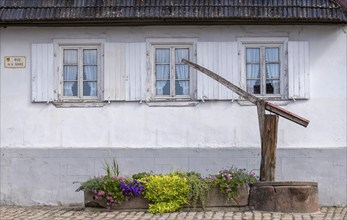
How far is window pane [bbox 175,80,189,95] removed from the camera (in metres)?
14.5

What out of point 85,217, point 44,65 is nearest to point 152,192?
point 85,217

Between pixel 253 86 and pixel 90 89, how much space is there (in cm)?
320

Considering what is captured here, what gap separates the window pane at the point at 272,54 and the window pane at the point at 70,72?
3.75 m

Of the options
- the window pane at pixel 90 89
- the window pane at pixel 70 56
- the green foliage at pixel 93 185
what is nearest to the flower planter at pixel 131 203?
the green foliage at pixel 93 185

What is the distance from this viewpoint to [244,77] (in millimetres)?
14352

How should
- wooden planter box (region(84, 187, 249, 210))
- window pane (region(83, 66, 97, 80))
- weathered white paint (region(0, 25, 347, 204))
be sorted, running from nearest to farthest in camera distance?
wooden planter box (region(84, 187, 249, 210))
weathered white paint (region(0, 25, 347, 204))
window pane (region(83, 66, 97, 80))

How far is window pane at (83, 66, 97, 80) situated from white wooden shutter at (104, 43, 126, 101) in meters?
0.28

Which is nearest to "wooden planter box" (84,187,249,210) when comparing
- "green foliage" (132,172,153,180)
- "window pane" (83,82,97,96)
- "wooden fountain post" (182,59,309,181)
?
"green foliage" (132,172,153,180)

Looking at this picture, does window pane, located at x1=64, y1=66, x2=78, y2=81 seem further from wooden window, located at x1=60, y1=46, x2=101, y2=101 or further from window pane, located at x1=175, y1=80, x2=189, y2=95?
window pane, located at x1=175, y1=80, x2=189, y2=95

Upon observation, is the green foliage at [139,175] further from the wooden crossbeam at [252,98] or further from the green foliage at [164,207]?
the wooden crossbeam at [252,98]

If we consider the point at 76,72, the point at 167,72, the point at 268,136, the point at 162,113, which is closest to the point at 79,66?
the point at 76,72

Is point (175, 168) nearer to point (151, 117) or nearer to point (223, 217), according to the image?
point (151, 117)

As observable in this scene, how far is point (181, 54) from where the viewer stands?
1448 cm

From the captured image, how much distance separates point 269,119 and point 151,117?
2517mm
